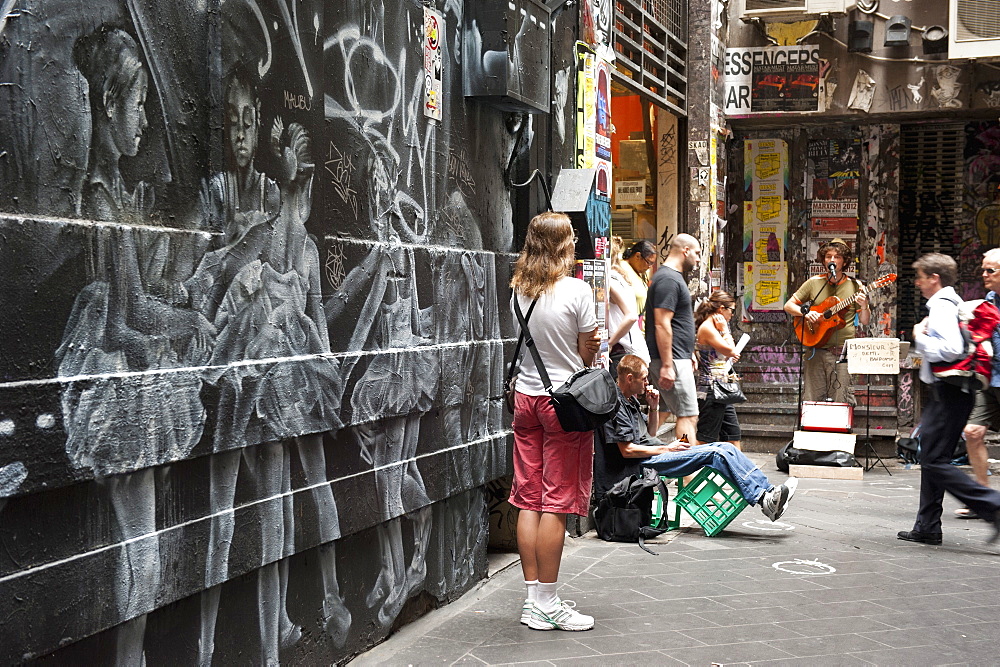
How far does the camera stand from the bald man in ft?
27.2

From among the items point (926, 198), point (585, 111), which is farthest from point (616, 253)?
point (926, 198)

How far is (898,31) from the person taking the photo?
1202 cm

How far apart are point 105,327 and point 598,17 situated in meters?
5.55

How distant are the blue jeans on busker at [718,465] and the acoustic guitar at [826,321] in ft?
14.1

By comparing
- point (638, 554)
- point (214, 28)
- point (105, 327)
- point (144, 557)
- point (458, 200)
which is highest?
point (214, 28)

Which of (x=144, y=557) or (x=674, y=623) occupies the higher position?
(x=144, y=557)

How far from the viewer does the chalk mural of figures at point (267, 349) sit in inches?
147

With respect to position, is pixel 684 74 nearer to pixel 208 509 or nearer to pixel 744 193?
pixel 744 193

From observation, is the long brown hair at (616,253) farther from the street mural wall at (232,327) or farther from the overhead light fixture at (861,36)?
the overhead light fixture at (861,36)

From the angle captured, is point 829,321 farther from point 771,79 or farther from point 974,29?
point 974,29

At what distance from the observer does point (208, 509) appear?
3.68 meters

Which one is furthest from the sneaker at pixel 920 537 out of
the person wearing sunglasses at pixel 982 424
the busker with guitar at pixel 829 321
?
the busker with guitar at pixel 829 321

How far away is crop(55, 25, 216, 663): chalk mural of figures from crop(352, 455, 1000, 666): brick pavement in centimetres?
171

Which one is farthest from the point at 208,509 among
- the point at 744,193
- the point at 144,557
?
the point at 744,193
